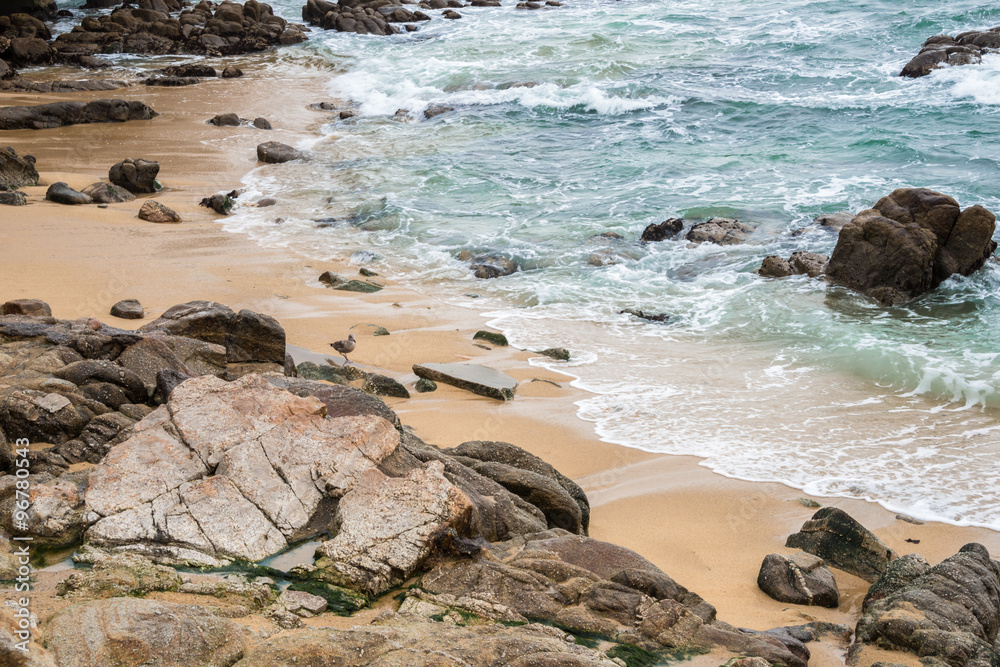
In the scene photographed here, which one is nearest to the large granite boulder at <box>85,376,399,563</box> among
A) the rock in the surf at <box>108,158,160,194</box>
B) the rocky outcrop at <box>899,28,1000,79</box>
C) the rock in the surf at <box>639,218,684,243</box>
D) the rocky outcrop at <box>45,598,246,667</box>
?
the rocky outcrop at <box>45,598,246,667</box>

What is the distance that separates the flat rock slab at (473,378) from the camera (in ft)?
23.5

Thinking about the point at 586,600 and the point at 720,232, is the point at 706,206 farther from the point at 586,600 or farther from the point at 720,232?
the point at 586,600

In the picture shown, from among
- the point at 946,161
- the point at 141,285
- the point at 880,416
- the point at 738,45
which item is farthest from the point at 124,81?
the point at 880,416

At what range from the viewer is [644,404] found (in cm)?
716

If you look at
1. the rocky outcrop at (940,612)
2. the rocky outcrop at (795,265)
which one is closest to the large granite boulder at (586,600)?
the rocky outcrop at (940,612)

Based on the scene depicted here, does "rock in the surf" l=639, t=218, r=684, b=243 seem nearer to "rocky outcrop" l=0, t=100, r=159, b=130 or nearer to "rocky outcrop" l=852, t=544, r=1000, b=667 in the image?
"rocky outcrop" l=852, t=544, r=1000, b=667

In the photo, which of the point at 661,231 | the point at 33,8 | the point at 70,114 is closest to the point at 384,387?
the point at 661,231

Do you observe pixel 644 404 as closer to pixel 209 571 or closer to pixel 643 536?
pixel 643 536

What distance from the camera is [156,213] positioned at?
11.7 metres

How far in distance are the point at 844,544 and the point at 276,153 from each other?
14.7 metres

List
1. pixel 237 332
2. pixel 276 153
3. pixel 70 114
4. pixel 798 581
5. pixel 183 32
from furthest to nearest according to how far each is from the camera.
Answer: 1. pixel 183 32
2. pixel 70 114
3. pixel 276 153
4. pixel 237 332
5. pixel 798 581

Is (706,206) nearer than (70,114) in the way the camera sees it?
Yes

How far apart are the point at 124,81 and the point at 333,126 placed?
8112 millimetres

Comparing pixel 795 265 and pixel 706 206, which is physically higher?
pixel 706 206
